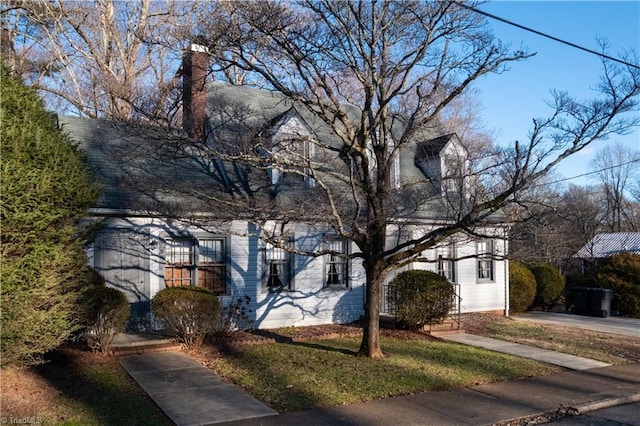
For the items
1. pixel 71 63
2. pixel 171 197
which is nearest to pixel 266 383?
pixel 171 197

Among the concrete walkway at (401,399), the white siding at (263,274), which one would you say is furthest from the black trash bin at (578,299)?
the concrete walkway at (401,399)

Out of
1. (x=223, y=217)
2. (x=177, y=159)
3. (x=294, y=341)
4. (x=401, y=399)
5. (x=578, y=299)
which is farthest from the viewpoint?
(x=578, y=299)

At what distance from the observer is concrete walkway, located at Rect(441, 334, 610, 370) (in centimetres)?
1100

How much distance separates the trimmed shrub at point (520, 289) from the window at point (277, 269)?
345 inches

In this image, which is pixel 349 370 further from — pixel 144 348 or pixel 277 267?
pixel 277 267

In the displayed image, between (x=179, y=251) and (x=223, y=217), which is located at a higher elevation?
(x=223, y=217)

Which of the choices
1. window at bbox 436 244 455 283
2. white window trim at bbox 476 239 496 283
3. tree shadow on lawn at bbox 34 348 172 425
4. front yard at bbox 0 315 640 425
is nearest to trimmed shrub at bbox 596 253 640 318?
white window trim at bbox 476 239 496 283

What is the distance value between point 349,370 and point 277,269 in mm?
5317

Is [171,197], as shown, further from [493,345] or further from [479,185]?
[493,345]

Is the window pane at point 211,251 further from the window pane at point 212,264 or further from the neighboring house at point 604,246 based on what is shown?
the neighboring house at point 604,246

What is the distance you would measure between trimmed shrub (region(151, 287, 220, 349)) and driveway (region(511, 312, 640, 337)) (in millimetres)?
10996

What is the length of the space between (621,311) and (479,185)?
1140cm

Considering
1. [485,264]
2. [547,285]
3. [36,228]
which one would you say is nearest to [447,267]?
[485,264]

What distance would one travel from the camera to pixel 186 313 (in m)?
11.2
